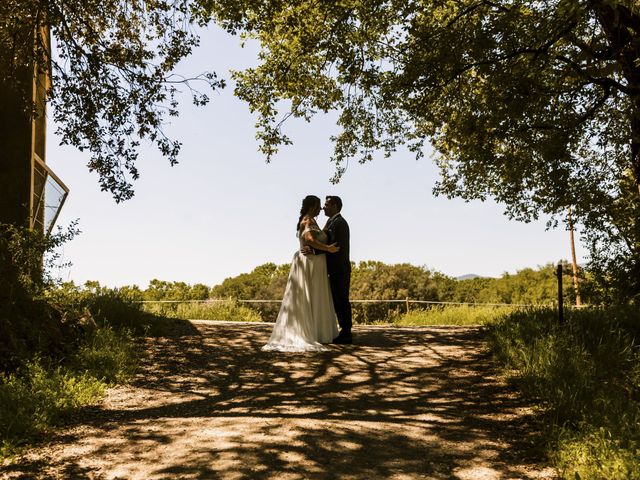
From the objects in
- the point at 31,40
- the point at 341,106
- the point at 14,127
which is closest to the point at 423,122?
the point at 341,106

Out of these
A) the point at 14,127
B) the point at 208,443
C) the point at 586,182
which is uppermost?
the point at 14,127

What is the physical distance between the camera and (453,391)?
7176mm

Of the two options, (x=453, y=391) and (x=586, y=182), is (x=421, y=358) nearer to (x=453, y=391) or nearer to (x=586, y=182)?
(x=453, y=391)

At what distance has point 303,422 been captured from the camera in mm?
5750

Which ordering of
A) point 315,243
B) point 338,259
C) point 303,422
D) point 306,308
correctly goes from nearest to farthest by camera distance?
point 303,422 → point 315,243 → point 306,308 → point 338,259

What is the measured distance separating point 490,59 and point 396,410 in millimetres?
7363

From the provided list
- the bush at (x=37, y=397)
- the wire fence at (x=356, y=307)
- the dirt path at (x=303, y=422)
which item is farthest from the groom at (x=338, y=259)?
the wire fence at (x=356, y=307)

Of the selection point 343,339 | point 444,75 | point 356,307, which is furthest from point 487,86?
point 356,307

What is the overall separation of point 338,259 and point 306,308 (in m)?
0.99

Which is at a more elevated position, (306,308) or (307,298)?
(307,298)

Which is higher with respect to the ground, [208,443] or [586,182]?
[586,182]

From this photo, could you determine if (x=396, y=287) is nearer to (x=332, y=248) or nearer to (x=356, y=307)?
(x=356, y=307)

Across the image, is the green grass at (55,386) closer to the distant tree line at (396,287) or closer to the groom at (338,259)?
the groom at (338,259)

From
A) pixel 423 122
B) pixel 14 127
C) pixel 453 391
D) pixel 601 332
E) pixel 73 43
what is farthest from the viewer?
pixel 423 122
